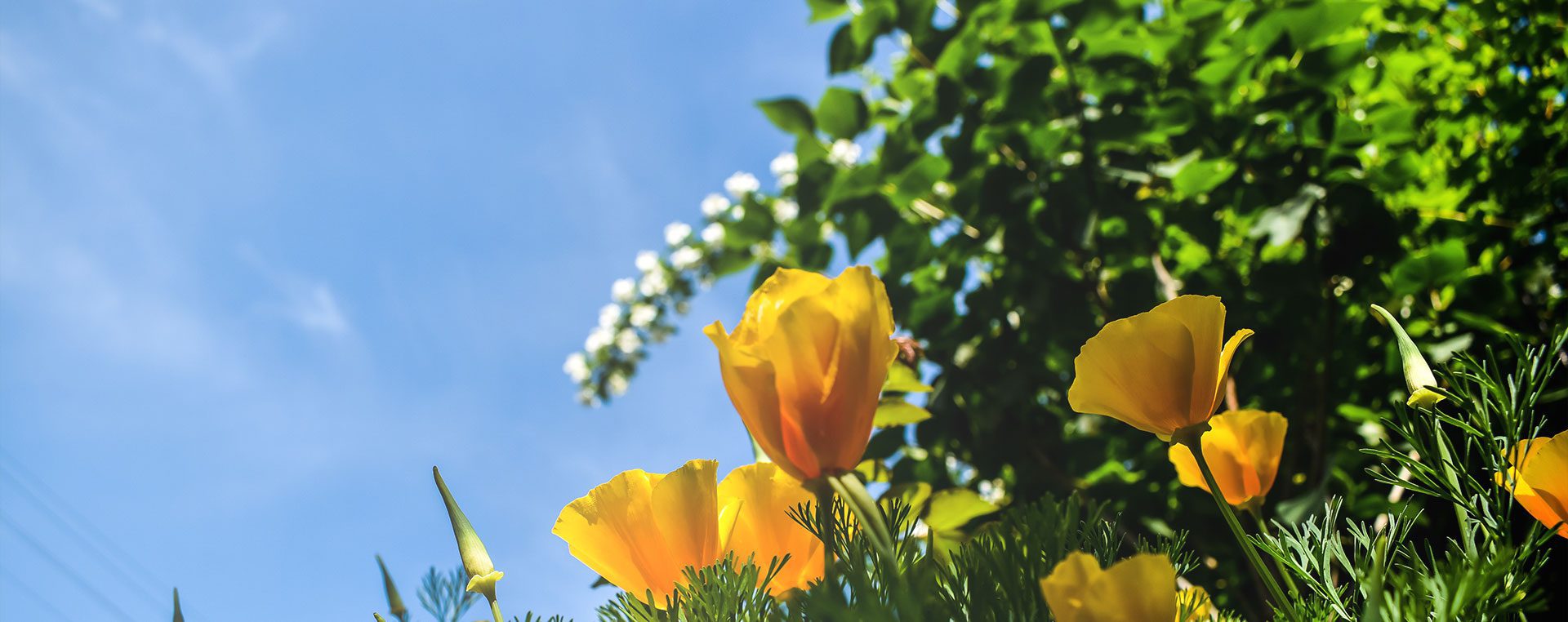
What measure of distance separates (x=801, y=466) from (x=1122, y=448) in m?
1.38

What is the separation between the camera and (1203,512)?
1356 mm

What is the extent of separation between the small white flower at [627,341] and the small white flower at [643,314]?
5cm

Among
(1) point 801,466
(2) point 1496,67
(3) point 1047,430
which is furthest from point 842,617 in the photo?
(2) point 1496,67

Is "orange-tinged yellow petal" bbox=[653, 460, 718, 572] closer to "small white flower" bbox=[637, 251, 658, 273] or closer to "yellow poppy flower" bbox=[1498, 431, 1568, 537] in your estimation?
"yellow poppy flower" bbox=[1498, 431, 1568, 537]

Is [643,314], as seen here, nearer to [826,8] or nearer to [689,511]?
[826,8]

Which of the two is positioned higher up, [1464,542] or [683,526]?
[683,526]

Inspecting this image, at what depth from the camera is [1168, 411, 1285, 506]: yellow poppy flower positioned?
0.45 meters

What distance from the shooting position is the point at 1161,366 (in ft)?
1.11

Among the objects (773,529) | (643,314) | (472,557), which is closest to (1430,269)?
(773,529)

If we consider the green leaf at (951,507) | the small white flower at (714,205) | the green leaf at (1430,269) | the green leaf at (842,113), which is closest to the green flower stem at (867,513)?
the green leaf at (951,507)

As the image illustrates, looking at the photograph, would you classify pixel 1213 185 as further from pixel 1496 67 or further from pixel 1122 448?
pixel 1496 67

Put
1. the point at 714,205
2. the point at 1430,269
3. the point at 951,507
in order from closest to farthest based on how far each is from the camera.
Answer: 1. the point at 951,507
2. the point at 1430,269
3. the point at 714,205

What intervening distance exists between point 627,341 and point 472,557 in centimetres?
351

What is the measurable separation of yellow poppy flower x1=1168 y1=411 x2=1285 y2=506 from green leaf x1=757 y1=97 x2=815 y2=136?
120 cm
